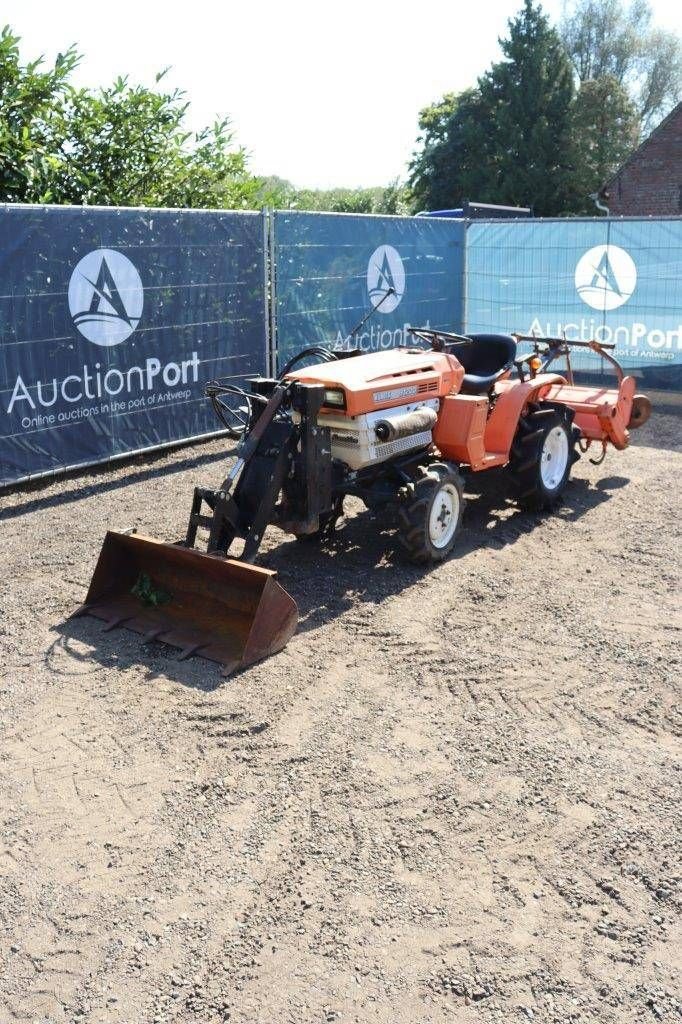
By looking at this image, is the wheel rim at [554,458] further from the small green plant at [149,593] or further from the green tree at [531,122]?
the green tree at [531,122]

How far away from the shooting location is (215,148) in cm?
1264

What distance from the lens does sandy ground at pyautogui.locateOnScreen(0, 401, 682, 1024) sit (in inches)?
119

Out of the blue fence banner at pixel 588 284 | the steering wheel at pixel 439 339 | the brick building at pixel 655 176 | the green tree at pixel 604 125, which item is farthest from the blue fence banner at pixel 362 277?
the green tree at pixel 604 125

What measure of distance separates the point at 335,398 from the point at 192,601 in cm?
152

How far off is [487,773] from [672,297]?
896 centimetres

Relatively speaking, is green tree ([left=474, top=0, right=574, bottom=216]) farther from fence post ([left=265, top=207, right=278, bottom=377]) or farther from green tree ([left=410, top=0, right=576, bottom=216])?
fence post ([left=265, top=207, right=278, bottom=377])

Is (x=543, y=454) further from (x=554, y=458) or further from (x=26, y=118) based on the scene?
(x=26, y=118)

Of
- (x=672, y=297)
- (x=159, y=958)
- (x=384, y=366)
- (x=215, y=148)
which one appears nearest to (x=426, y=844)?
(x=159, y=958)

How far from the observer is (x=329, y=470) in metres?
5.95

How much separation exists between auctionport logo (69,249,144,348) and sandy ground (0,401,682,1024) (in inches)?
109

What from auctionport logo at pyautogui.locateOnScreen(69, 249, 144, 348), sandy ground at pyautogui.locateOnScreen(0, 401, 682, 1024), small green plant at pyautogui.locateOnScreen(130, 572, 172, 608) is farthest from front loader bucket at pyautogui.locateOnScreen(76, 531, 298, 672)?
auctionport logo at pyautogui.locateOnScreen(69, 249, 144, 348)


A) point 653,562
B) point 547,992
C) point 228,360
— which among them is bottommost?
point 547,992

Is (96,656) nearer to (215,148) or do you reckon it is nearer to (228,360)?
(228,360)

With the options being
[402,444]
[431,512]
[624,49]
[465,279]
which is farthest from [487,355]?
[624,49]
